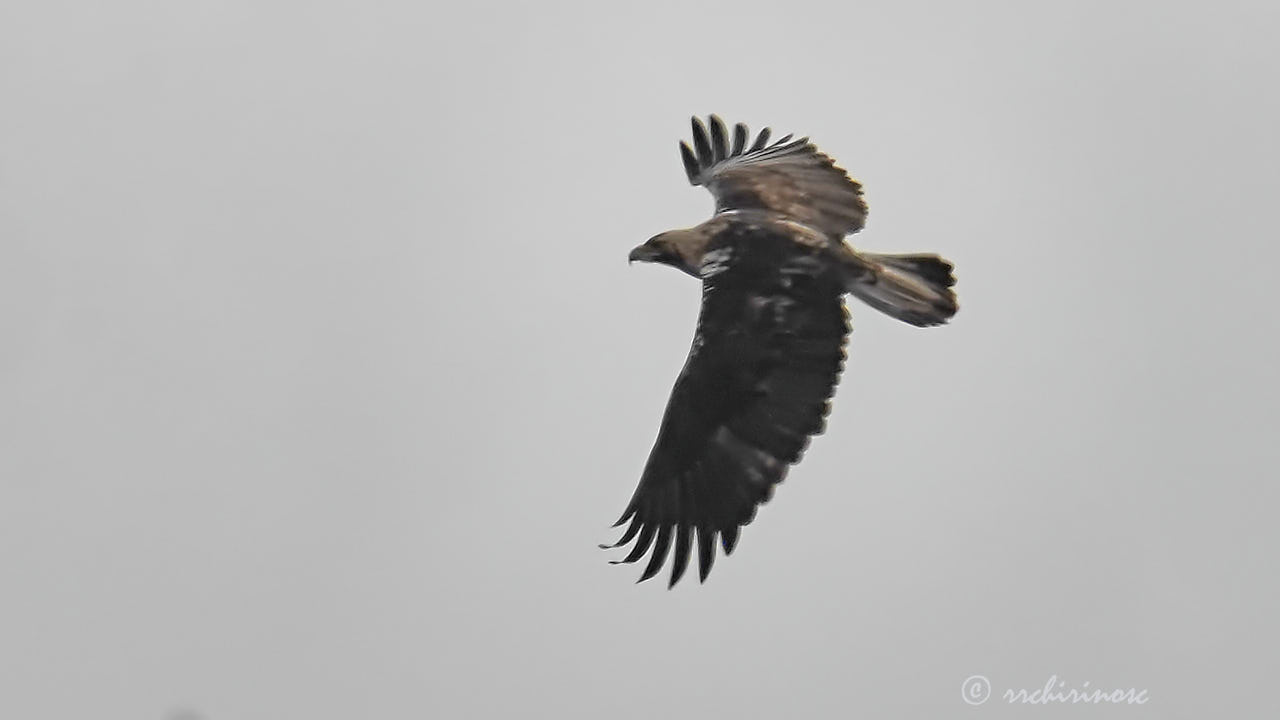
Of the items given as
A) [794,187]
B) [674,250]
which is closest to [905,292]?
[794,187]

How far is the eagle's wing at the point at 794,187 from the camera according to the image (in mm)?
13297

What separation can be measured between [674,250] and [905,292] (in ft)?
5.25

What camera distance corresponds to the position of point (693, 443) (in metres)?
12.8

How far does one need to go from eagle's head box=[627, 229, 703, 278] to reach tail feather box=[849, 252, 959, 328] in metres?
1.10

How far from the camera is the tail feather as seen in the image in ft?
42.3

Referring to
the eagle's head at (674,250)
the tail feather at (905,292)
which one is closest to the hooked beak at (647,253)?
the eagle's head at (674,250)

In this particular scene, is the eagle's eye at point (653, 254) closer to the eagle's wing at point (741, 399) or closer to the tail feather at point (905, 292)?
the eagle's wing at point (741, 399)

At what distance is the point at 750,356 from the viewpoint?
12.6 meters

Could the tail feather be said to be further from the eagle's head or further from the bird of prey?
the eagle's head

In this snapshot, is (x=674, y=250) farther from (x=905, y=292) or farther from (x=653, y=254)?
(x=905, y=292)

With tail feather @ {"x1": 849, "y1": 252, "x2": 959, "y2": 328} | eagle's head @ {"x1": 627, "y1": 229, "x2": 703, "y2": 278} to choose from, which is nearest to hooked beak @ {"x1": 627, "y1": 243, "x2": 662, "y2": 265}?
eagle's head @ {"x1": 627, "y1": 229, "x2": 703, "y2": 278}

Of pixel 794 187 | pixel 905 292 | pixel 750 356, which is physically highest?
pixel 794 187

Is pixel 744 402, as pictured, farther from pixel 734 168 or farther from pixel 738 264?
pixel 734 168

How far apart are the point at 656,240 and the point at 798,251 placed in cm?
101
